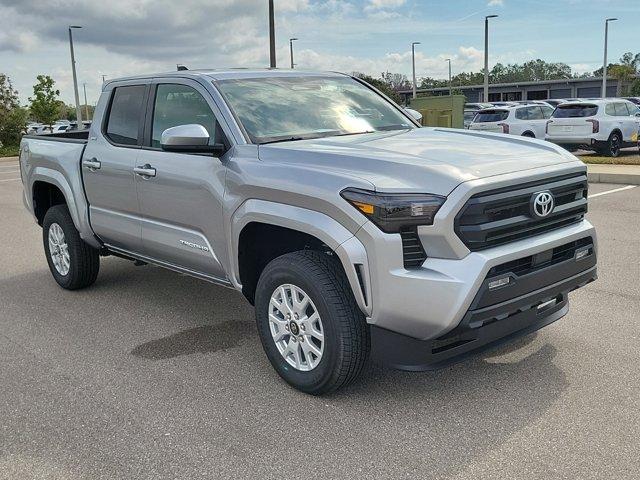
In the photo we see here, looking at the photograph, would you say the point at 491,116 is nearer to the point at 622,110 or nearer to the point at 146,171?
the point at 622,110

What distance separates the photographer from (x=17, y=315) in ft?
18.3

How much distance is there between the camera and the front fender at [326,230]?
331cm

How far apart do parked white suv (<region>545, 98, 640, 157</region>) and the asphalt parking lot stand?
1342 cm

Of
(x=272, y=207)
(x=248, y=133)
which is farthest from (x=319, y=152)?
(x=248, y=133)

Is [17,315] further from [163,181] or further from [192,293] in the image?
[163,181]

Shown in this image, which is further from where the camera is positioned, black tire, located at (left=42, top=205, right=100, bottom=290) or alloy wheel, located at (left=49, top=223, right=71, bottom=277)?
alloy wheel, located at (left=49, top=223, right=71, bottom=277)

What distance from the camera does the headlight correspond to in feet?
10.5

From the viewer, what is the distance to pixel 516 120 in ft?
64.5

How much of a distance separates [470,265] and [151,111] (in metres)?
2.90

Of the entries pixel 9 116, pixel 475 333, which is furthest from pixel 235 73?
pixel 9 116

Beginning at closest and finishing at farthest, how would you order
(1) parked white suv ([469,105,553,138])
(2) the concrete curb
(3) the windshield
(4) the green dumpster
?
1. (3) the windshield
2. (2) the concrete curb
3. (4) the green dumpster
4. (1) parked white suv ([469,105,553,138])

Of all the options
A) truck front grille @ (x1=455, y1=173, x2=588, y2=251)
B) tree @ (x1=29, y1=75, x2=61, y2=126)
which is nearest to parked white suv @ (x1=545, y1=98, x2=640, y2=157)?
truck front grille @ (x1=455, y1=173, x2=588, y2=251)

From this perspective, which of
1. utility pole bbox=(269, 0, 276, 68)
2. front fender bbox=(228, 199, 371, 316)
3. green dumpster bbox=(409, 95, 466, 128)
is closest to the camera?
front fender bbox=(228, 199, 371, 316)

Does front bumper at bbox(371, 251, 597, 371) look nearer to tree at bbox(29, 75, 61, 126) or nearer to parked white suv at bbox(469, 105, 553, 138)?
parked white suv at bbox(469, 105, 553, 138)
